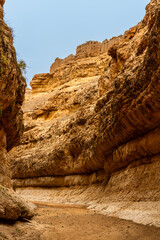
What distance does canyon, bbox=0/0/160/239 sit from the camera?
9.74 metres

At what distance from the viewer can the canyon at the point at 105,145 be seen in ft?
32.0

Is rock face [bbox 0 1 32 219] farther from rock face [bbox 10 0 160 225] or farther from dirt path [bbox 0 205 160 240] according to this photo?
rock face [bbox 10 0 160 225]

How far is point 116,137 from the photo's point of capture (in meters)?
14.8

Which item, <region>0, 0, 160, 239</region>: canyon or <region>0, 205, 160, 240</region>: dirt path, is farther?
<region>0, 0, 160, 239</region>: canyon

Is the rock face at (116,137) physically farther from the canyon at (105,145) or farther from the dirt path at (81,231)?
the dirt path at (81,231)

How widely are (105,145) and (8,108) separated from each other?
25.8ft

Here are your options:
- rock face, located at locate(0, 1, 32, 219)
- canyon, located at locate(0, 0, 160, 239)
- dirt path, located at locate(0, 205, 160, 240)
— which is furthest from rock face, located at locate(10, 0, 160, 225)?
rock face, located at locate(0, 1, 32, 219)

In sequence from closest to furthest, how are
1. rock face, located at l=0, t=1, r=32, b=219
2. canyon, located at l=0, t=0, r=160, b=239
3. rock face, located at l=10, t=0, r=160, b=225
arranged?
rock face, located at l=0, t=1, r=32, b=219 → canyon, located at l=0, t=0, r=160, b=239 → rock face, located at l=10, t=0, r=160, b=225

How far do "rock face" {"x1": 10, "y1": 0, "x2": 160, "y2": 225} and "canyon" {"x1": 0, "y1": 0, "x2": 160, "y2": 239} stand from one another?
47mm

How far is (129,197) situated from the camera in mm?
12000

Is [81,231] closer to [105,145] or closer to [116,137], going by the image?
[116,137]

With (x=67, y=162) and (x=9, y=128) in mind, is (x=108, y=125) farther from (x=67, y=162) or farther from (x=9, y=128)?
(x=67, y=162)

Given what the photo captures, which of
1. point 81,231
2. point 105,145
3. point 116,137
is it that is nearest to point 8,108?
point 81,231

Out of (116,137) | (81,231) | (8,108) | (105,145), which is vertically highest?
(8,108)
